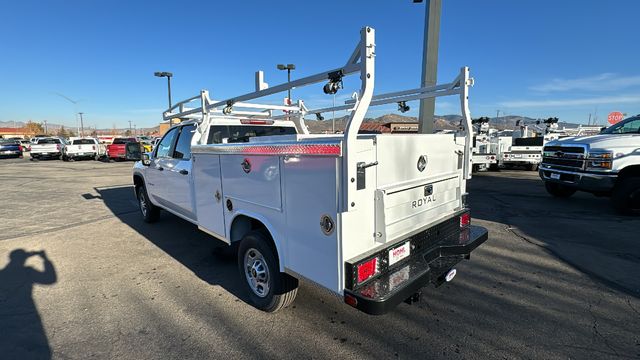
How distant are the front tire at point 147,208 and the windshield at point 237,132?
9.24 feet

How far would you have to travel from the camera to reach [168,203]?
542cm

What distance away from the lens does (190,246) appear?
5.36 meters

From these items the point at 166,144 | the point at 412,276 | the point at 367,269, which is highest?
the point at 166,144

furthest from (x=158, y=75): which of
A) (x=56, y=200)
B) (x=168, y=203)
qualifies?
(x=168, y=203)

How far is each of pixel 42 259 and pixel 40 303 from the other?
1686 mm

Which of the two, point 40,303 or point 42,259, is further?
point 42,259

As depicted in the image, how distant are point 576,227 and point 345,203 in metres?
5.85

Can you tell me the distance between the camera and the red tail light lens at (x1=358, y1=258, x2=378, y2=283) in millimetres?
2414

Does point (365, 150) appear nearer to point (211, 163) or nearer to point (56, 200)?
point (211, 163)

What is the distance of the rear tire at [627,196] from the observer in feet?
21.6

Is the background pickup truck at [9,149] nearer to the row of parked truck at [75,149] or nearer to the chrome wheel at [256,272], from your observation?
the row of parked truck at [75,149]

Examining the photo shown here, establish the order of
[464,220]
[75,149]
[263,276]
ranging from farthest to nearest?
1. [75,149]
2. [464,220]
3. [263,276]

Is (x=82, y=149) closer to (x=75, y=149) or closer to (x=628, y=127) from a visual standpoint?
(x=75, y=149)

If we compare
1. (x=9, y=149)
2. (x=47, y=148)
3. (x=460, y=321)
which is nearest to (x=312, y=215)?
(x=460, y=321)
